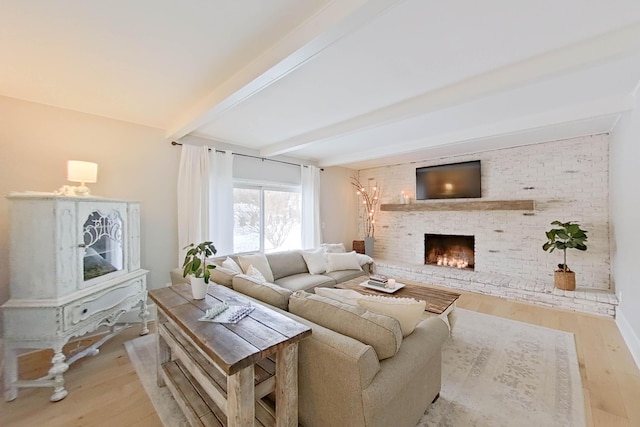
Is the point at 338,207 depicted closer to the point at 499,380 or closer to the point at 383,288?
the point at 383,288

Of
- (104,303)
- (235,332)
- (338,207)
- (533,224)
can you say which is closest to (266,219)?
(338,207)

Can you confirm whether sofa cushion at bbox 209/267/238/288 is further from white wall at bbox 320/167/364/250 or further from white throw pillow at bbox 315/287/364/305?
white wall at bbox 320/167/364/250

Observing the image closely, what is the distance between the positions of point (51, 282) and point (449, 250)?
19.0 feet

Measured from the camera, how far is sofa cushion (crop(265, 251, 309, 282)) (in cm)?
381

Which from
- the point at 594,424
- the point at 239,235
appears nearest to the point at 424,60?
the point at 594,424

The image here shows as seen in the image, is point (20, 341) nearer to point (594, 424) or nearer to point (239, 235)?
point (239, 235)

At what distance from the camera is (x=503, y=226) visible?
4543mm

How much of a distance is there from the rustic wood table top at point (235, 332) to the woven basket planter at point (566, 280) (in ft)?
14.0

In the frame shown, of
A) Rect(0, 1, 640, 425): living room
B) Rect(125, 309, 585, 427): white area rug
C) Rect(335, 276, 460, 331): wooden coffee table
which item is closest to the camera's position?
Rect(125, 309, 585, 427): white area rug

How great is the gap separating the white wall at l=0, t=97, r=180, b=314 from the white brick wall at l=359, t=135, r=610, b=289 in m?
4.82

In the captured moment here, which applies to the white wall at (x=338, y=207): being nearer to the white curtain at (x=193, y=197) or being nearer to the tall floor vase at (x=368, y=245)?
the tall floor vase at (x=368, y=245)

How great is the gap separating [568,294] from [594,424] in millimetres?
2582

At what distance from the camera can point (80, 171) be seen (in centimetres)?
257

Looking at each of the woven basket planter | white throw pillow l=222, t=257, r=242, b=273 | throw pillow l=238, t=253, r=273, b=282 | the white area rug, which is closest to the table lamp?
white throw pillow l=222, t=257, r=242, b=273
